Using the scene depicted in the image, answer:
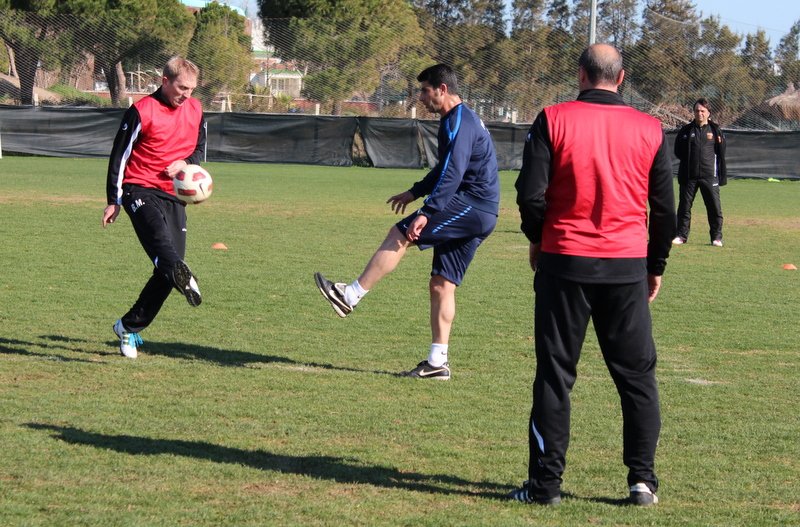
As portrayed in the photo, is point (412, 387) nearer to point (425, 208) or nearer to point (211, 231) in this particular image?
point (425, 208)

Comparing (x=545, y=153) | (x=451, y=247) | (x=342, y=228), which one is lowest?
(x=342, y=228)

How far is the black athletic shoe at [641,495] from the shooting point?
4395 millimetres

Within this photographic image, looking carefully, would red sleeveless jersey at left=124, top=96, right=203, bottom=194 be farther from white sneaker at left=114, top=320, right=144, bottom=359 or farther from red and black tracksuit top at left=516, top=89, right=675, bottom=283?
red and black tracksuit top at left=516, top=89, right=675, bottom=283

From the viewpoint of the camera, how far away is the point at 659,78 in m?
32.8

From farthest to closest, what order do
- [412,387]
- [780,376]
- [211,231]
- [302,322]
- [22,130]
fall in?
[22,130] → [211,231] → [302,322] → [780,376] → [412,387]

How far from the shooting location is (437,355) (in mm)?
6777

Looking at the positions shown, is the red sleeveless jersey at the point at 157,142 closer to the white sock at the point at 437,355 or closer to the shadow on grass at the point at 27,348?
the shadow on grass at the point at 27,348

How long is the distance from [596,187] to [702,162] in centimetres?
1098

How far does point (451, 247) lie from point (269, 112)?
2714 cm

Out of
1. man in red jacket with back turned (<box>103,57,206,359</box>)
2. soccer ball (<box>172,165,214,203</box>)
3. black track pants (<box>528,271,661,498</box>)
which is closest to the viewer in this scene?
black track pants (<box>528,271,661,498</box>)

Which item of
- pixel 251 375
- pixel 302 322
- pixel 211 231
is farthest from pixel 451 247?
pixel 211 231

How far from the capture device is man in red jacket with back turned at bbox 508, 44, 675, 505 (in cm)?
423

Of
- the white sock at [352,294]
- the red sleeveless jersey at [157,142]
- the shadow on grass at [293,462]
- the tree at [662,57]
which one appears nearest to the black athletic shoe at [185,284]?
the red sleeveless jersey at [157,142]

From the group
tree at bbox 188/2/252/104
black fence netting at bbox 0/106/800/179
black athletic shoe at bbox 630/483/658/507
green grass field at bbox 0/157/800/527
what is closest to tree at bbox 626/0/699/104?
black fence netting at bbox 0/106/800/179
